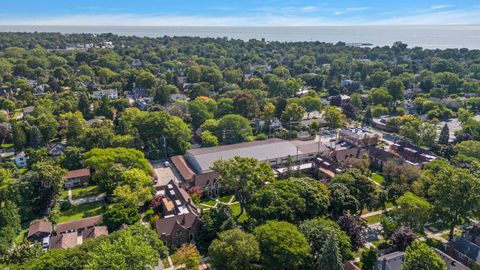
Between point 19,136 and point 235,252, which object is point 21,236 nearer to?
point 235,252

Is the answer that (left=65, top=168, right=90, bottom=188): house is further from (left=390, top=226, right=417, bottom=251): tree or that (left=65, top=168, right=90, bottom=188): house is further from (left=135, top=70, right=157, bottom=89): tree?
(left=135, top=70, right=157, bottom=89): tree

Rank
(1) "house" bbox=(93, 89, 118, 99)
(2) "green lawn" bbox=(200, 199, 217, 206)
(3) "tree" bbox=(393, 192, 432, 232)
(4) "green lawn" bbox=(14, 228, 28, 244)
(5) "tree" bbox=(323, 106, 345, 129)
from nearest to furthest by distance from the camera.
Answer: (3) "tree" bbox=(393, 192, 432, 232)
(4) "green lawn" bbox=(14, 228, 28, 244)
(2) "green lawn" bbox=(200, 199, 217, 206)
(5) "tree" bbox=(323, 106, 345, 129)
(1) "house" bbox=(93, 89, 118, 99)

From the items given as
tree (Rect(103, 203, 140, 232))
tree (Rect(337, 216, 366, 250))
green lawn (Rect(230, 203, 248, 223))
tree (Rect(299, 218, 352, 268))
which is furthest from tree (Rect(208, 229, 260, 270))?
tree (Rect(103, 203, 140, 232))

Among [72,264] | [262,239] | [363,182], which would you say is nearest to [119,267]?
[72,264]

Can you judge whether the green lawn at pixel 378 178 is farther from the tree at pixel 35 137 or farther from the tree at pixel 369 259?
the tree at pixel 35 137

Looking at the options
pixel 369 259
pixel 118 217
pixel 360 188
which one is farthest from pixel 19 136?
pixel 369 259

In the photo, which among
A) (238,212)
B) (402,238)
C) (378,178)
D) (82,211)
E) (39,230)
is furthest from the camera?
(378,178)
